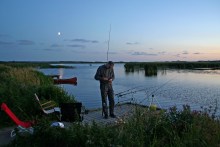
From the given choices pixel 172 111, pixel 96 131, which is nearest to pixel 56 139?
pixel 96 131

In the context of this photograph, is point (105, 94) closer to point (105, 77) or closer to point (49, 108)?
point (105, 77)

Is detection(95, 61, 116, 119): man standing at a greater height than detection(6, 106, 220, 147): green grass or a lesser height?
greater

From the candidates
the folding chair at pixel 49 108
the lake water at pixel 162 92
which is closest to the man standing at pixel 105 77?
the lake water at pixel 162 92

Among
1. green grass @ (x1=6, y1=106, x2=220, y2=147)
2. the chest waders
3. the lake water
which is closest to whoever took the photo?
green grass @ (x1=6, y1=106, x2=220, y2=147)

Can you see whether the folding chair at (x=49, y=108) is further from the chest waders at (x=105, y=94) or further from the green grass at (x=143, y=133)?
the green grass at (x=143, y=133)

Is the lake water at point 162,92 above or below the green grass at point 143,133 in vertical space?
below

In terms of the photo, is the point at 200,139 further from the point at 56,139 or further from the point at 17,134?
the point at 17,134

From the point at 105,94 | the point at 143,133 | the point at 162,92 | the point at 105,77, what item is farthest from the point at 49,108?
the point at 162,92

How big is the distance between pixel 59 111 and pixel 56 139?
3.55 m

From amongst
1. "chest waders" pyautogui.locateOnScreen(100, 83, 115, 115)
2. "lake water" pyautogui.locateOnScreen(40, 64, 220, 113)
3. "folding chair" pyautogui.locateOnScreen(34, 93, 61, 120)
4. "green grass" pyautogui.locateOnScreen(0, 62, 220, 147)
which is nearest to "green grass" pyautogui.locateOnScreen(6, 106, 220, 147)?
"green grass" pyautogui.locateOnScreen(0, 62, 220, 147)

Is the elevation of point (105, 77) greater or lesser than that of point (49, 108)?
greater

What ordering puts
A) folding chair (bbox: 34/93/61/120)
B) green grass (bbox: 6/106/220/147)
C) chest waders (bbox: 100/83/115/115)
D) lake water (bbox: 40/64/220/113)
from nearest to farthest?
1. green grass (bbox: 6/106/220/147)
2. folding chair (bbox: 34/93/61/120)
3. chest waders (bbox: 100/83/115/115)
4. lake water (bbox: 40/64/220/113)

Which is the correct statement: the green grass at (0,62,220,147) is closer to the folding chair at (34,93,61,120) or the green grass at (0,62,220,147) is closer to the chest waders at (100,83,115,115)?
the folding chair at (34,93,61,120)

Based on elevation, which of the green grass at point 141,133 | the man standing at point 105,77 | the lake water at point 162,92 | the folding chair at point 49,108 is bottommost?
the lake water at point 162,92
